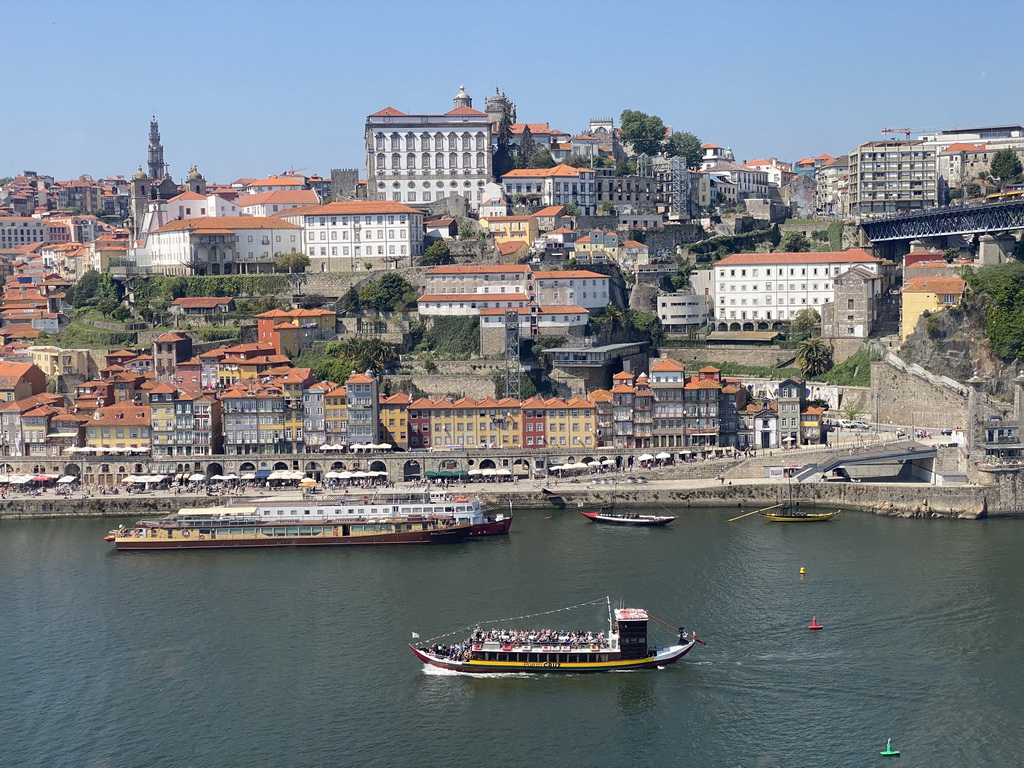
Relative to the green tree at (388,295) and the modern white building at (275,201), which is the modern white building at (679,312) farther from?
the modern white building at (275,201)

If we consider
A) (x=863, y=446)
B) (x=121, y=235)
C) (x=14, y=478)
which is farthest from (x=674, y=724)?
(x=121, y=235)

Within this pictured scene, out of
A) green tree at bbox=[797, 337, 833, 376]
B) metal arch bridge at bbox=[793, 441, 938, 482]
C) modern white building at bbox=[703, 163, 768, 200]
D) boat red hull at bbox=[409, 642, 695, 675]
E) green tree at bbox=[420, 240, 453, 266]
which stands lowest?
boat red hull at bbox=[409, 642, 695, 675]

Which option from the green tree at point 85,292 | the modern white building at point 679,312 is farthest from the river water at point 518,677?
the green tree at point 85,292

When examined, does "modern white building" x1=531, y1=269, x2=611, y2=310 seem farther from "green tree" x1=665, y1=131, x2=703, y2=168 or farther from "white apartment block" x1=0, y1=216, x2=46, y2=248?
"white apartment block" x1=0, y1=216, x2=46, y2=248

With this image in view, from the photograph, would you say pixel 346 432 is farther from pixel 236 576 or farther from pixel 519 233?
pixel 519 233

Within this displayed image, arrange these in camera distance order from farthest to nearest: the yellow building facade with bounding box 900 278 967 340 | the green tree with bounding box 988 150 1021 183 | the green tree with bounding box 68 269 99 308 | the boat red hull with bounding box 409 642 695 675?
the green tree with bounding box 988 150 1021 183, the green tree with bounding box 68 269 99 308, the yellow building facade with bounding box 900 278 967 340, the boat red hull with bounding box 409 642 695 675

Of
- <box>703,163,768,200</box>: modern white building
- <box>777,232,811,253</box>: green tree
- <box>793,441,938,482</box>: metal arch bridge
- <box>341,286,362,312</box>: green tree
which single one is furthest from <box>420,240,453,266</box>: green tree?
<box>793,441,938,482</box>: metal arch bridge

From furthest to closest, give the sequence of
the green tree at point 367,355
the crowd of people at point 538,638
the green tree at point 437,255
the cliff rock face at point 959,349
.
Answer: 1. the green tree at point 437,255
2. the green tree at point 367,355
3. the cliff rock face at point 959,349
4. the crowd of people at point 538,638
